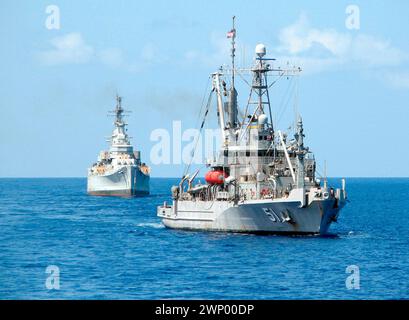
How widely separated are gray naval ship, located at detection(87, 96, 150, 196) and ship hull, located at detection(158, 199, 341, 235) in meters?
82.3

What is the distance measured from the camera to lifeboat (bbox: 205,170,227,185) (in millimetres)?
68625

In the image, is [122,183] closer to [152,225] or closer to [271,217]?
[152,225]

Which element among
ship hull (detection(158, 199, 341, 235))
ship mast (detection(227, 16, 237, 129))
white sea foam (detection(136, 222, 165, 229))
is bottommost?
white sea foam (detection(136, 222, 165, 229))

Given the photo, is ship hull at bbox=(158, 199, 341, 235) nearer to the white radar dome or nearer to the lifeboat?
the lifeboat

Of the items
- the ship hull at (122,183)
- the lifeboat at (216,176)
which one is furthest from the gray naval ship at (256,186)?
the ship hull at (122,183)

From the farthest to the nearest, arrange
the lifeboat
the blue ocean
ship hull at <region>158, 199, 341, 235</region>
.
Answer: the lifeboat < ship hull at <region>158, 199, 341, 235</region> < the blue ocean

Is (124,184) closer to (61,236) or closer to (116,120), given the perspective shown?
(116,120)

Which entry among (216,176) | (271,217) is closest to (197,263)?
(271,217)

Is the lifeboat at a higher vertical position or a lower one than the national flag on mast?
lower

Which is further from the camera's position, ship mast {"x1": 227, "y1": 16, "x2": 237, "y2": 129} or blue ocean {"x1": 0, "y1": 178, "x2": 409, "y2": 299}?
ship mast {"x1": 227, "y1": 16, "x2": 237, "y2": 129}

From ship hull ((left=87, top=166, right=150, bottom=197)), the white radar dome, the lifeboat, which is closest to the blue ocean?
the lifeboat

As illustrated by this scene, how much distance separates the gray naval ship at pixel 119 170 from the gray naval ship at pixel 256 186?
248 ft
